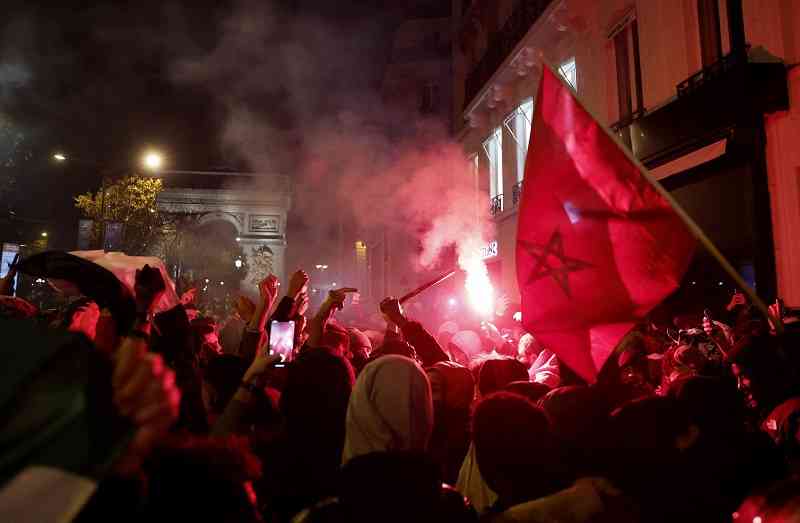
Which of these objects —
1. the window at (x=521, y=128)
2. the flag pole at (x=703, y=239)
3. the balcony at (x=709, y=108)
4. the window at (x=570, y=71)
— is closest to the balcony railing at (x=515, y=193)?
the window at (x=521, y=128)

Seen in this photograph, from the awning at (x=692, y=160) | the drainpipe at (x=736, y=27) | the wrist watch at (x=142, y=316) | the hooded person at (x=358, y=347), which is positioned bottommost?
the hooded person at (x=358, y=347)

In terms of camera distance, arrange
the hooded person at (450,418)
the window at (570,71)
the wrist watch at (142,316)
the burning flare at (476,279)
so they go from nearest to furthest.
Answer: the wrist watch at (142,316) < the hooded person at (450,418) < the window at (570,71) < the burning flare at (476,279)

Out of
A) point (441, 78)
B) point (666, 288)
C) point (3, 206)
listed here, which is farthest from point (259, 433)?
point (441, 78)

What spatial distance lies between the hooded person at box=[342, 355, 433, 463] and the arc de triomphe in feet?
166

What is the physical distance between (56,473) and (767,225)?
33.0 feet

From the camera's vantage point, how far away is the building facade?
8367 millimetres

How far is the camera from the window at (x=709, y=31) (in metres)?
9.84

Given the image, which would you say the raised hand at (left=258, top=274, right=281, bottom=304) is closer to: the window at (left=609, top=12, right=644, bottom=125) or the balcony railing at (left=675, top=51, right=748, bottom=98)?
the balcony railing at (left=675, top=51, right=748, bottom=98)

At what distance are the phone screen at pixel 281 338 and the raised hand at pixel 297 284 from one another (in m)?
0.26

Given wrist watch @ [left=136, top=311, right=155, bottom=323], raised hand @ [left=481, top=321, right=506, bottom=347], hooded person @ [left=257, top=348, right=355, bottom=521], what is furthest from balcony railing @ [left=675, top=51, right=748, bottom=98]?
wrist watch @ [left=136, top=311, right=155, bottom=323]

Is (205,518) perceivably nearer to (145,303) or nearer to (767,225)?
(145,303)

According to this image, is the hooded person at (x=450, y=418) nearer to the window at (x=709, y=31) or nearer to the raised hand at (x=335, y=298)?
the raised hand at (x=335, y=298)

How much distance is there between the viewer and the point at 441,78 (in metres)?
35.8

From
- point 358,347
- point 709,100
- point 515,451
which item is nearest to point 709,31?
point 709,100
